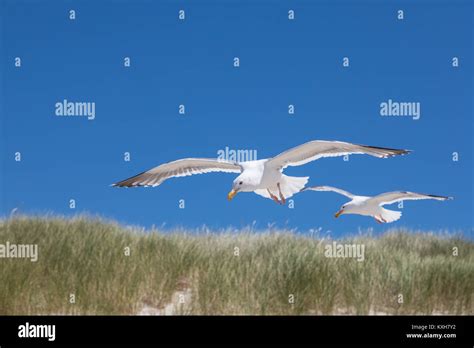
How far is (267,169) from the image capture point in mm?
9922

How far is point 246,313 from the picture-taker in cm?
838

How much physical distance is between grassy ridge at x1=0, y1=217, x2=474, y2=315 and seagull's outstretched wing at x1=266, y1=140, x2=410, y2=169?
1338 millimetres

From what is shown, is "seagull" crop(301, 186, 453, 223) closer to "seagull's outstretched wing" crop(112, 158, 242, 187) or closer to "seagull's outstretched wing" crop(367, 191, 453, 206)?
"seagull's outstretched wing" crop(367, 191, 453, 206)

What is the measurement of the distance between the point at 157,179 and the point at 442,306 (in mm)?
5102

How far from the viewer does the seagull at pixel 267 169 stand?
9320mm

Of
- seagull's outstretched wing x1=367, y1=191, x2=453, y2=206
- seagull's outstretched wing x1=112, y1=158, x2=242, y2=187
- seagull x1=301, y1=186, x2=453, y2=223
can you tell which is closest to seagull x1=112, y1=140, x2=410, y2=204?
seagull's outstretched wing x1=112, y1=158, x2=242, y2=187

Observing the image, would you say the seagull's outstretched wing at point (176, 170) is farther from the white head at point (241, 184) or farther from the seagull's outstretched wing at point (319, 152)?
the seagull's outstretched wing at point (319, 152)

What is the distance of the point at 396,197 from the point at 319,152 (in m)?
2.23

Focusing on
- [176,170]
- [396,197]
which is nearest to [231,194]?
[176,170]

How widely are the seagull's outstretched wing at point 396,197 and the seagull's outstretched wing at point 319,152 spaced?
1.80 metres

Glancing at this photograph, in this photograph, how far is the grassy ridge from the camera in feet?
28.1

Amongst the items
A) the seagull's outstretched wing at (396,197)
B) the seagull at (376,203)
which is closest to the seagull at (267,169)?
the seagull at (376,203)
